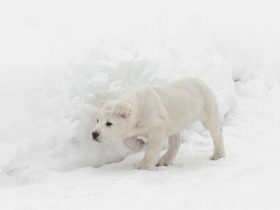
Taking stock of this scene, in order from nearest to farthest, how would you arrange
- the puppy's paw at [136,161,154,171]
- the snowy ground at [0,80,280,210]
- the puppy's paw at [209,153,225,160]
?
the snowy ground at [0,80,280,210]
the puppy's paw at [136,161,154,171]
the puppy's paw at [209,153,225,160]

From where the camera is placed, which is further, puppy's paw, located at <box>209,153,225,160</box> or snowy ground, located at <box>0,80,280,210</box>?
puppy's paw, located at <box>209,153,225,160</box>

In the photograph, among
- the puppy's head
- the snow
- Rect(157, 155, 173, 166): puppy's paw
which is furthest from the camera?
Rect(157, 155, 173, 166): puppy's paw

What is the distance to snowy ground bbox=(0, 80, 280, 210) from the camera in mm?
5383

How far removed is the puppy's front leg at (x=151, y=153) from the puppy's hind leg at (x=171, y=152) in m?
0.49

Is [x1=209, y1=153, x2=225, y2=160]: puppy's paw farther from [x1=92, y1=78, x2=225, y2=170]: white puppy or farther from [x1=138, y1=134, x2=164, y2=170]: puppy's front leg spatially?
[x1=138, y1=134, x2=164, y2=170]: puppy's front leg

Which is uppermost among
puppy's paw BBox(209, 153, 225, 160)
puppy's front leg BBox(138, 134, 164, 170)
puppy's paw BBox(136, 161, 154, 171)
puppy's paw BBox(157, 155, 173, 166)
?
puppy's front leg BBox(138, 134, 164, 170)

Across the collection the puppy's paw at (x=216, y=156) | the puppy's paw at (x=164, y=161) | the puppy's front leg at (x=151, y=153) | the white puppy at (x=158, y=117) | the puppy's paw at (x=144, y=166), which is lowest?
the puppy's paw at (x=164, y=161)

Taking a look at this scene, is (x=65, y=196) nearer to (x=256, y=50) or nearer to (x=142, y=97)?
(x=142, y=97)

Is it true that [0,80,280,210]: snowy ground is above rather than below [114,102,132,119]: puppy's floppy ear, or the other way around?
below

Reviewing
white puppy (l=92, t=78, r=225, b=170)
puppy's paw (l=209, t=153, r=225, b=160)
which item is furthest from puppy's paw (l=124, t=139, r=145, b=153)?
puppy's paw (l=209, t=153, r=225, b=160)

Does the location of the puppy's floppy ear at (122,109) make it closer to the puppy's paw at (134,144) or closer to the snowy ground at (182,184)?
the puppy's paw at (134,144)

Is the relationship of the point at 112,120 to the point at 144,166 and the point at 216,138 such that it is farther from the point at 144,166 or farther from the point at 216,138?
the point at 216,138

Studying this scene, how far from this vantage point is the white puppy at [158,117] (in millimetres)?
7102

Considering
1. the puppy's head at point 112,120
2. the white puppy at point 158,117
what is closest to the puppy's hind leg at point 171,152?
the white puppy at point 158,117
